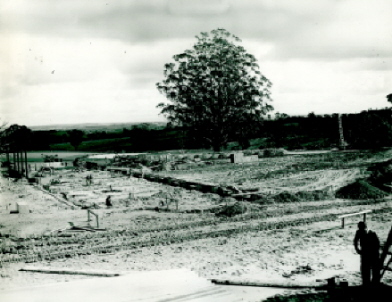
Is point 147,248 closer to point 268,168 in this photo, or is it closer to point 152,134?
point 268,168

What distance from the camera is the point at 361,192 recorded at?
18.1 meters

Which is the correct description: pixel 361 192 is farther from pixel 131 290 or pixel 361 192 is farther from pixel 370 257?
pixel 131 290

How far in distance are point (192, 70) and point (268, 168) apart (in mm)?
12412

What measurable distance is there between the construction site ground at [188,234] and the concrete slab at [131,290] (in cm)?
83

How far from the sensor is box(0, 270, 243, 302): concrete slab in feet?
26.7

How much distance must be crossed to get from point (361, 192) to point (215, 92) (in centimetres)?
2078

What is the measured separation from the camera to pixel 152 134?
193 ft

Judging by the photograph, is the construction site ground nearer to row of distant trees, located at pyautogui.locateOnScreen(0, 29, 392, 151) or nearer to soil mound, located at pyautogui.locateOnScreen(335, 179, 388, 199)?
soil mound, located at pyautogui.locateOnScreen(335, 179, 388, 199)

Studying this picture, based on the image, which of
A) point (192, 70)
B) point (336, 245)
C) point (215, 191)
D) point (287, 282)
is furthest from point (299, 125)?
point (287, 282)

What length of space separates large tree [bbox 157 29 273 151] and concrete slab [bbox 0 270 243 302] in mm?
28673

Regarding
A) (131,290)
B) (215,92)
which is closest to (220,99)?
(215,92)

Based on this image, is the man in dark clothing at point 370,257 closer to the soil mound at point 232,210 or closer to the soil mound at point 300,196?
the soil mound at point 232,210

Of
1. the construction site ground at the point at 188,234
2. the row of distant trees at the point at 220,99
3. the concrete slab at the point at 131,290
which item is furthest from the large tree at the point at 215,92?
the concrete slab at the point at 131,290

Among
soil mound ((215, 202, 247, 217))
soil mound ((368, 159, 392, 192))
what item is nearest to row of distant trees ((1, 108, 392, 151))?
soil mound ((368, 159, 392, 192))
